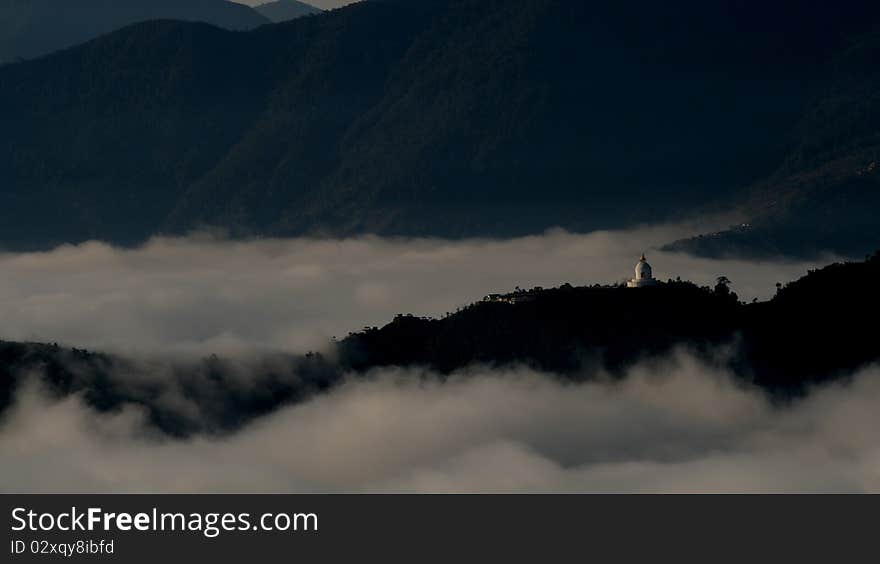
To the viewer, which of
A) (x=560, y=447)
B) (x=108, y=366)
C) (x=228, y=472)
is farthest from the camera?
(x=108, y=366)

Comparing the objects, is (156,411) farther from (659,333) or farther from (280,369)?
(659,333)

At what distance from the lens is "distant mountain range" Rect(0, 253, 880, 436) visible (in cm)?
18425

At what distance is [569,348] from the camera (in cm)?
18462

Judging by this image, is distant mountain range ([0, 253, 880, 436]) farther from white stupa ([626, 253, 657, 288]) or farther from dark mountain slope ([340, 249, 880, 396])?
white stupa ([626, 253, 657, 288])

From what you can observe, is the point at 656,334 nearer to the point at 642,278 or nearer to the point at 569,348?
the point at 569,348

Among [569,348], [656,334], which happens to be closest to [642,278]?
[656,334]

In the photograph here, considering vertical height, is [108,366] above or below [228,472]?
above

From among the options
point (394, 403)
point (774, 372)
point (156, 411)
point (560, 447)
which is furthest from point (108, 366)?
point (774, 372)

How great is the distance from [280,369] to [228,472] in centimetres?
3296

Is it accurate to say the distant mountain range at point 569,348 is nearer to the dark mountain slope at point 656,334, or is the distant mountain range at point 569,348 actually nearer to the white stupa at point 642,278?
the dark mountain slope at point 656,334

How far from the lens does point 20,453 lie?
180 metres

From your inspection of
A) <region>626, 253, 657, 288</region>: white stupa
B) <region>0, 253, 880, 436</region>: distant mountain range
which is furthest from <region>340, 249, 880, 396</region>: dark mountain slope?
<region>626, 253, 657, 288</region>: white stupa

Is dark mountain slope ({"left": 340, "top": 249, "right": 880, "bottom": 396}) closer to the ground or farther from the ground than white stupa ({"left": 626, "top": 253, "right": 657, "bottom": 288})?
closer to the ground

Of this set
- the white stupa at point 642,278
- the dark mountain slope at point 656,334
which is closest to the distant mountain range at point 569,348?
the dark mountain slope at point 656,334
